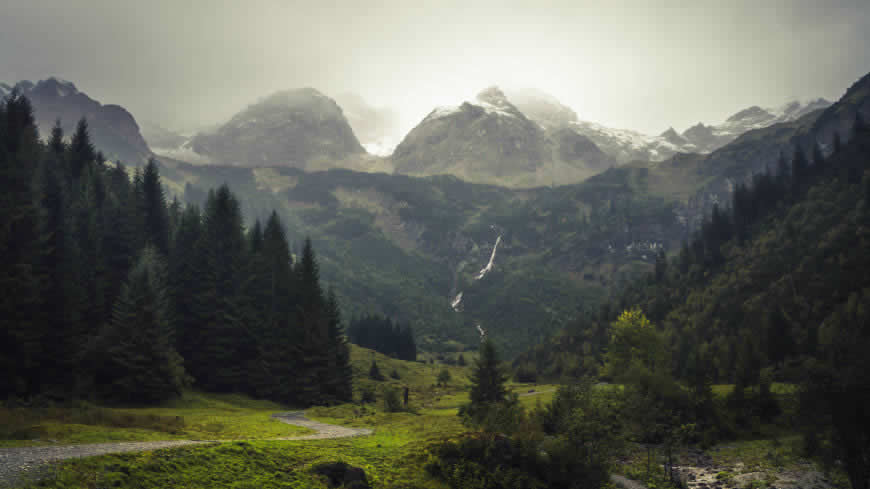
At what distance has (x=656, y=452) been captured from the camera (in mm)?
57906

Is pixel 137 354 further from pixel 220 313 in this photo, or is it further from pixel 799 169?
pixel 799 169

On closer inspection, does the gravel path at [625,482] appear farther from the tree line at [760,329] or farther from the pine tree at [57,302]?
the pine tree at [57,302]

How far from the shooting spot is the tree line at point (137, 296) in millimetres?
49000

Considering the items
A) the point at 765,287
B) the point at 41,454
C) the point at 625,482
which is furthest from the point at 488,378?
the point at 765,287

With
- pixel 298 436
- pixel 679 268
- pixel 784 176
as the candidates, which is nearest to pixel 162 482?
pixel 298 436

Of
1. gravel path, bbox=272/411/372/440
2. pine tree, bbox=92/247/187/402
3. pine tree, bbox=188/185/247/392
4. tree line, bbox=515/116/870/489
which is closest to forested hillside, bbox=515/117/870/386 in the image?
tree line, bbox=515/116/870/489

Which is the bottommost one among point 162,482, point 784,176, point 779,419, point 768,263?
point 779,419

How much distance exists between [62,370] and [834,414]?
70482 mm

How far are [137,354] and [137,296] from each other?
6655mm

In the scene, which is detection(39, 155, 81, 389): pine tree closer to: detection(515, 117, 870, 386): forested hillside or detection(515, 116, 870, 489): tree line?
detection(515, 116, 870, 489): tree line

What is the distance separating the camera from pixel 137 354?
4956cm

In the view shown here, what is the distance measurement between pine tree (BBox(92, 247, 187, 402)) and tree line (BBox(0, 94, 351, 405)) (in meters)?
0.13

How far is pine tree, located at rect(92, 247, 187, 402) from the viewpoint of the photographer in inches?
1927

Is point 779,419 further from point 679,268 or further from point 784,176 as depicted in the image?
point 784,176
